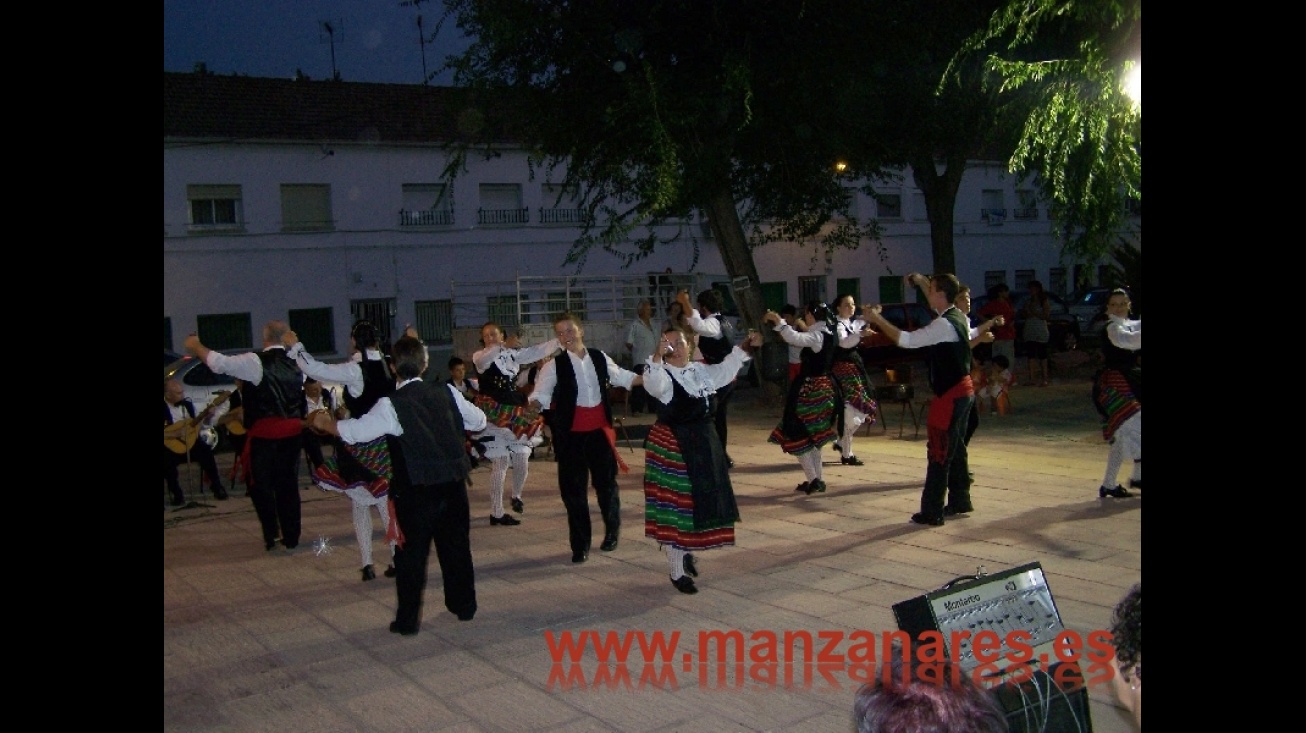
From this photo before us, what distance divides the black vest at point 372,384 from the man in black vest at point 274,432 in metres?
0.49

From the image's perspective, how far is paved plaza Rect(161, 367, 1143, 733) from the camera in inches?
184

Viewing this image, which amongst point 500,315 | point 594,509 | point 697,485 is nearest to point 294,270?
point 500,315

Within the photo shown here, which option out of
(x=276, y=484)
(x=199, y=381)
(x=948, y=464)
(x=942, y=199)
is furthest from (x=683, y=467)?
(x=942, y=199)

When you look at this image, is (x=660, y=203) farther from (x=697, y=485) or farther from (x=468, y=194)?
(x=468, y=194)

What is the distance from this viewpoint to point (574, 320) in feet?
24.2

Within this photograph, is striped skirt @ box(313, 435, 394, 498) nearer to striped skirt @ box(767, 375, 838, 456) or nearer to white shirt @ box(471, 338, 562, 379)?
white shirt @ box(471, 338, 562, 379)

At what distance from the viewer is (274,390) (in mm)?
7957

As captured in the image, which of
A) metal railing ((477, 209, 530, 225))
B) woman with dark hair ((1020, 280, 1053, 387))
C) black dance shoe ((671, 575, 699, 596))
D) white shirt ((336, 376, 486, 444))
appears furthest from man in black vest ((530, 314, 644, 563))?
metal railing ((477, 209, 530, 225))

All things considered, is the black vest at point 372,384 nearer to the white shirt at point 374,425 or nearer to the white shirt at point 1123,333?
the white shirt at point 374,425

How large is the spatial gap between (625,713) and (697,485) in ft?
6.41

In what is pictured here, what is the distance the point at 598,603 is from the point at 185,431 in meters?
6.29

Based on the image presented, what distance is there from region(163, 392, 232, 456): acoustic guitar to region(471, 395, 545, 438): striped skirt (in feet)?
10.7
